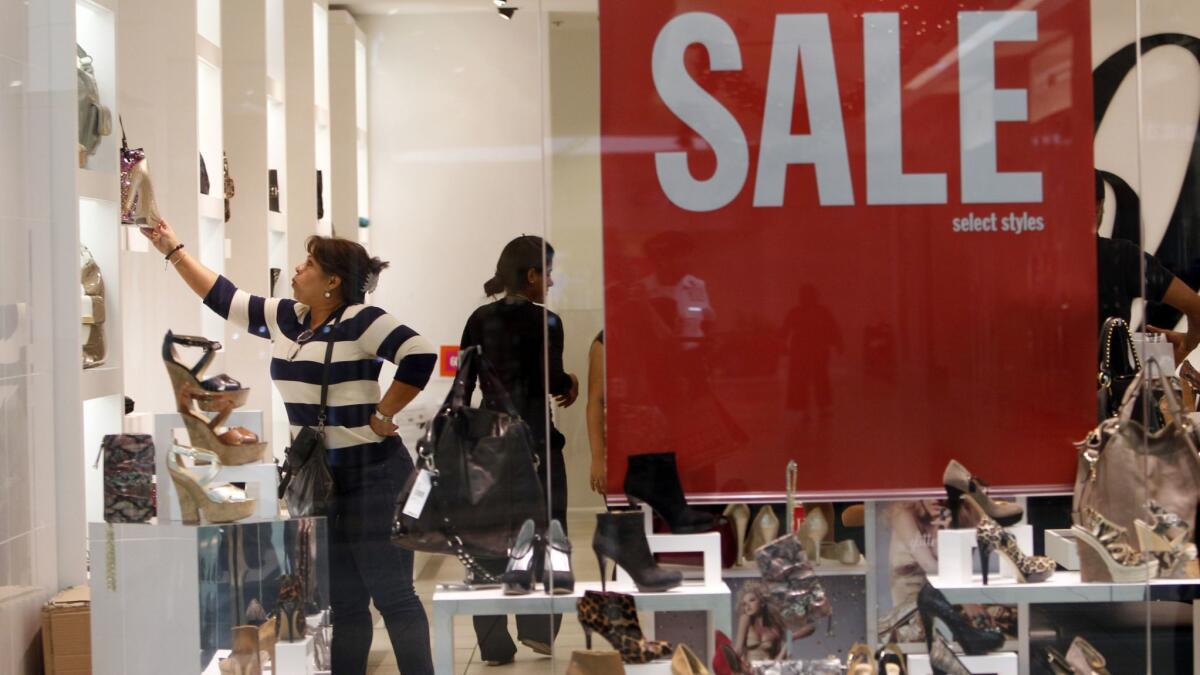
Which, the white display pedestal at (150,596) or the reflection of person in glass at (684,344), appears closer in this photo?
the white display pedestal at (150,596)

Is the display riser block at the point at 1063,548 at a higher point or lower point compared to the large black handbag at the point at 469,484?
lower

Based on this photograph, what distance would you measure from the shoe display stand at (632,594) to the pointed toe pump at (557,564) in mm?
25

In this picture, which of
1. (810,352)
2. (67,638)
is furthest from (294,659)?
(810,352)

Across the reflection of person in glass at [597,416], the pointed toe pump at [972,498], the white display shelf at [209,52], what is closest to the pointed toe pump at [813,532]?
the pointed toe pump at [972,498]

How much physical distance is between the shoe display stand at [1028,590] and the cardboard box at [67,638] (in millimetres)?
2602

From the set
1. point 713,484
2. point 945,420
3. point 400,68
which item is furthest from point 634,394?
point 400,68

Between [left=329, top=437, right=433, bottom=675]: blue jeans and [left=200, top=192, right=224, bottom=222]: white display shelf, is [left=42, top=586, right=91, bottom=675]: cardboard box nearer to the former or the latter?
[left=329, top=437, right=433, bottom=675]: blue jeans

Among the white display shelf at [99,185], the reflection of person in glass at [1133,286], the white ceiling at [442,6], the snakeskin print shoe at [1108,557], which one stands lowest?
the snakeskin print shoe at [1108,557]

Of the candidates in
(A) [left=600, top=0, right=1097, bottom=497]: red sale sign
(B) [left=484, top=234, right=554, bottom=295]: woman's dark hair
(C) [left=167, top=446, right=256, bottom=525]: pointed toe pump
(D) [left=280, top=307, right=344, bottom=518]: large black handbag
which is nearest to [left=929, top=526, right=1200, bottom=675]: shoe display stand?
Answer: (A) [left=600, top=0, right=1097, bottom=497]: red sale sign

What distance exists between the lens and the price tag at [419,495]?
375 cm

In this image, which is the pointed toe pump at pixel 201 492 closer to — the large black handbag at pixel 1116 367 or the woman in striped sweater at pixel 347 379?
the woman in striped sweater at pixel 347 379

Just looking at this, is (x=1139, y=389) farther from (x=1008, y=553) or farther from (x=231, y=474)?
(x=231, y=474)

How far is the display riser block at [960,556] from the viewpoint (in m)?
3.85

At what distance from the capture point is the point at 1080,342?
3.93 metres
